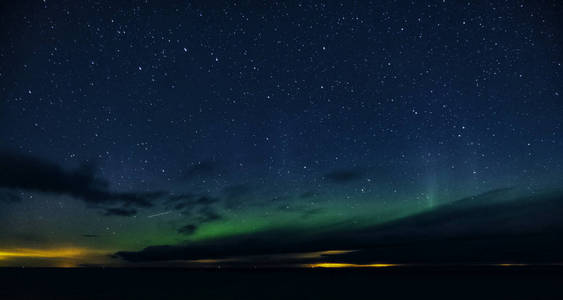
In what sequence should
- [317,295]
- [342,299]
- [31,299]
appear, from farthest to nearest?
[317,295], [342,299], [31,299]

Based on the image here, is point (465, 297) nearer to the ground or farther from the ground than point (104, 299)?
nearer to the ground

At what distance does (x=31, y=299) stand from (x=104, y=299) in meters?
7.01

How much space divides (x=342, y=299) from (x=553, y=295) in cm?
2384

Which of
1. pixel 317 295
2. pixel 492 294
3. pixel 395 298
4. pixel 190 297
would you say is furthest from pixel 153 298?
pixel 492 294

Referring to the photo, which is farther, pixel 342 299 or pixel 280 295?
pixel 280 295

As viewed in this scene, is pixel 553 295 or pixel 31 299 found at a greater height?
pixel 31 299

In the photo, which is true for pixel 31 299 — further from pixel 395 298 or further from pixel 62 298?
pixel 395 298

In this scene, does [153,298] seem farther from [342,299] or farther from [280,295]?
[342,299]

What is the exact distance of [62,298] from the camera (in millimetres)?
37938

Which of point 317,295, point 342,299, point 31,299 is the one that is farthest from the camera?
point 317,295

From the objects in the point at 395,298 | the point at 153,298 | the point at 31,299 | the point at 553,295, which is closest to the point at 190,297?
the point at 153,298

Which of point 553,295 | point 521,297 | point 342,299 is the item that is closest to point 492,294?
point 521,297

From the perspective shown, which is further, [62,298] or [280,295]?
[280,295]

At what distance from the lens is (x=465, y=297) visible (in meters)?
39.6
